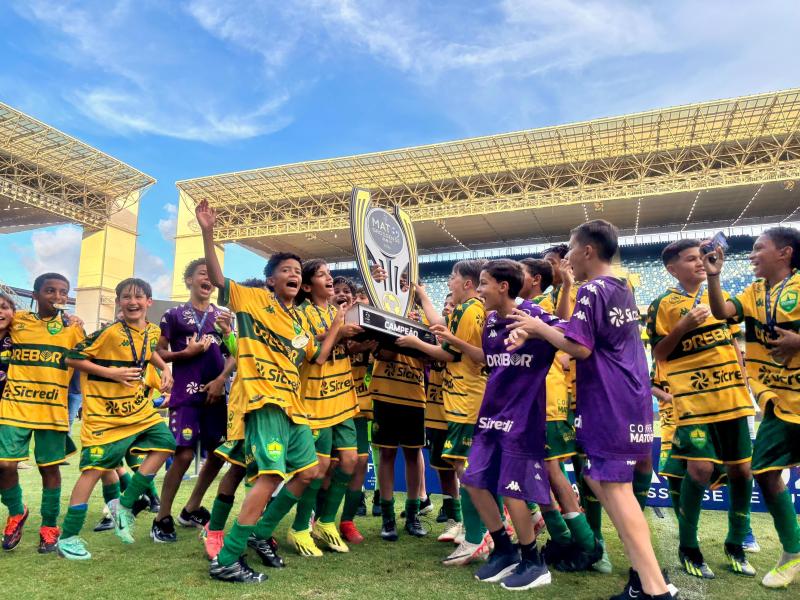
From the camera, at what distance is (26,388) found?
4.31 m

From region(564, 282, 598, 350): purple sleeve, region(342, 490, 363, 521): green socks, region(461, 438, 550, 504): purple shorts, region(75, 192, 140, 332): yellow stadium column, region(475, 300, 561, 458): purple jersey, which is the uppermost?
region(75, 192, 140, 332): yellow stadium column

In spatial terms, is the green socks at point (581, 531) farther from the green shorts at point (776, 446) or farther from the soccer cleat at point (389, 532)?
the soccer cleat at point (389, 532)

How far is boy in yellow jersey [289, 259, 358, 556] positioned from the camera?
13.8ft

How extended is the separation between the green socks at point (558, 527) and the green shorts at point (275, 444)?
5.30 ft

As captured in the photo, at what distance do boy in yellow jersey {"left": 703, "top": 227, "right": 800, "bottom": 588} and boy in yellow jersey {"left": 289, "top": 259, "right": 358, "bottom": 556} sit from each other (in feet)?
8.68

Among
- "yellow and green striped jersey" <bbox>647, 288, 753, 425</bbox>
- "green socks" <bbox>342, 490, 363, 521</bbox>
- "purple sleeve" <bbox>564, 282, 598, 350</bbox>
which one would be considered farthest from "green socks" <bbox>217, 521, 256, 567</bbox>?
"yellow and green striped jersey" <bbox>647, 288, 753, 425</bbox>

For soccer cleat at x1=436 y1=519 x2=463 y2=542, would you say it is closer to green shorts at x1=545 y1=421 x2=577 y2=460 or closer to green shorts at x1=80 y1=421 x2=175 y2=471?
green shorts at x1=545 y1=421 x2=577 y2=460

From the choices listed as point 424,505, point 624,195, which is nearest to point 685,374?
point 424,505

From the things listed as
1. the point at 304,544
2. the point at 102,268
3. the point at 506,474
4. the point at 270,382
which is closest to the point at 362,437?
the point at 304,544

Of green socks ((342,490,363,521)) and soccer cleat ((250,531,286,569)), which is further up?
green socks ((342,490,363,521))

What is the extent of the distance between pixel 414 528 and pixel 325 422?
52.9 inches

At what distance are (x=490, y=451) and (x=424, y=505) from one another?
253 centimetres

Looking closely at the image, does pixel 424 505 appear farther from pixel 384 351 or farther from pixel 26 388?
pixel 26 388

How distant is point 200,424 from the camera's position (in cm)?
497
